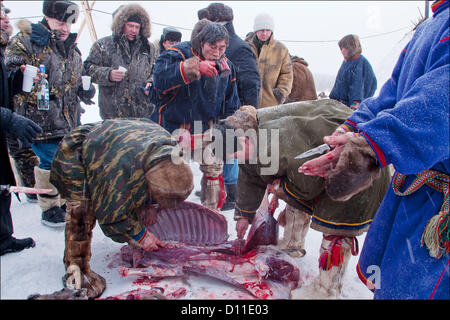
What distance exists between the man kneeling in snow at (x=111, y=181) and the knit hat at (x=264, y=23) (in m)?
2.46

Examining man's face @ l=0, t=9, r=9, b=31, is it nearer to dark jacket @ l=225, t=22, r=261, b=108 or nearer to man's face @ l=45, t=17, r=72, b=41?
man's face @ l=45, t=17, r=72, b=41

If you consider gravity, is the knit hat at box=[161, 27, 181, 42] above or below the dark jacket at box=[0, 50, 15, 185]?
above

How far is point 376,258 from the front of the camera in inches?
50.2

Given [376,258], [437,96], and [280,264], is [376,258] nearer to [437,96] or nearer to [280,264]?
[437,96]

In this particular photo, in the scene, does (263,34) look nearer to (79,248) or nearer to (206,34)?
(206,34)

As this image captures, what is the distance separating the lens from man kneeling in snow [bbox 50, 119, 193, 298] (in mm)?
1509

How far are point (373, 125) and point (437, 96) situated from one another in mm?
179

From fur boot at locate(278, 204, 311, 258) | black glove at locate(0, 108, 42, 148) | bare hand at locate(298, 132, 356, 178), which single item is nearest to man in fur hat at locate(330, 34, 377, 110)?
fur boot at locate(278, 204, 311, 258)

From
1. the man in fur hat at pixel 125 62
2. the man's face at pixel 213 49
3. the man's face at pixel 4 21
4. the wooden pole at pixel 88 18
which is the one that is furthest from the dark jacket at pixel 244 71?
the wooden pole at pixel 88 18

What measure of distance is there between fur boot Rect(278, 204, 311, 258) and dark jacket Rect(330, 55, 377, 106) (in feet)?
8.67

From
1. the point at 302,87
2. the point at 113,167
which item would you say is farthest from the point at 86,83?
the point at 302,87

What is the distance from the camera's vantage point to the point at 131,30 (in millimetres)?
3223

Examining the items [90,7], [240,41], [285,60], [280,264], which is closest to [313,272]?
[280,264]

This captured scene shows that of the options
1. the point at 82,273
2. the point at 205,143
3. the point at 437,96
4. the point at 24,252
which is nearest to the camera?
the point at 437,96
